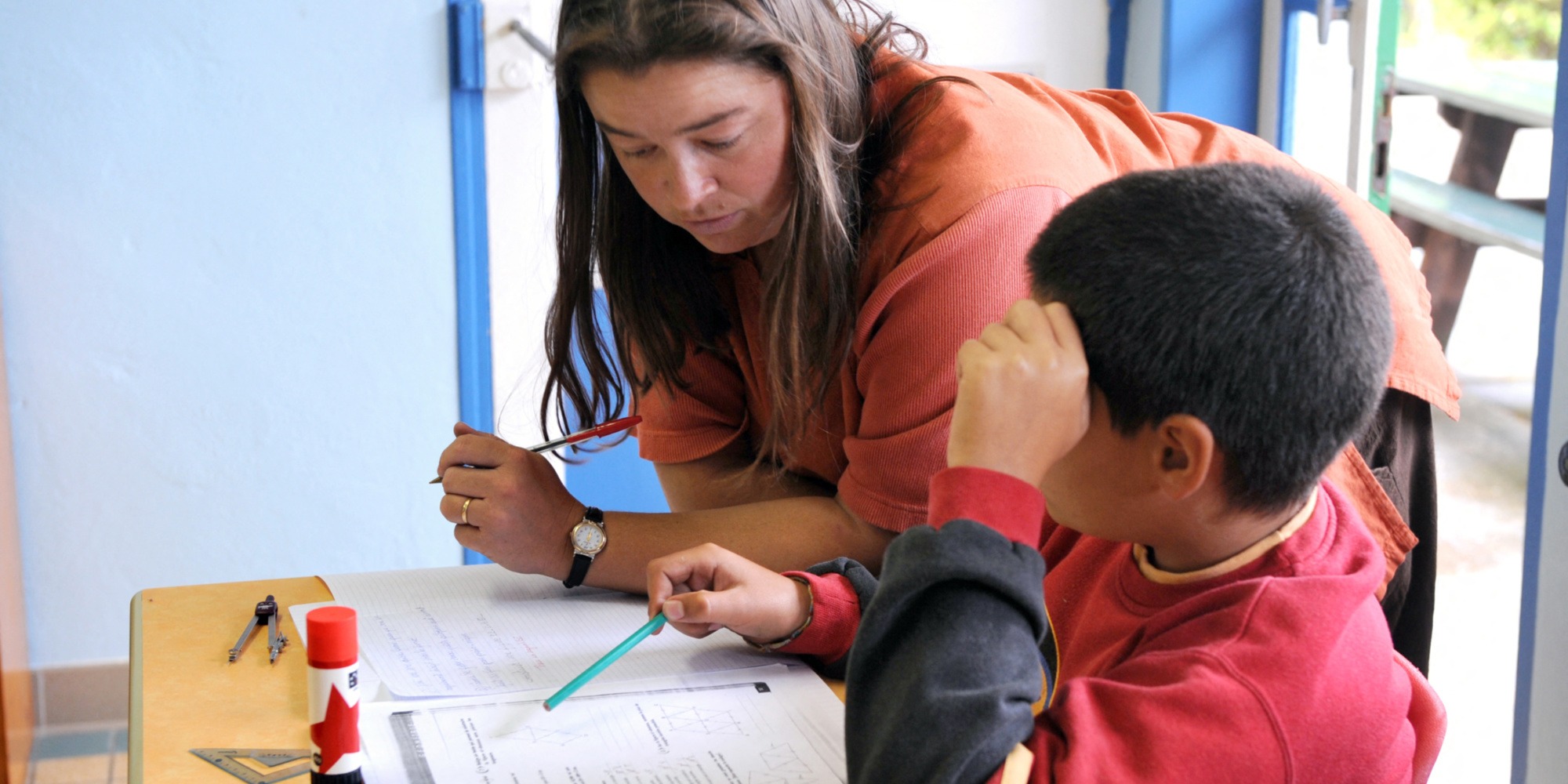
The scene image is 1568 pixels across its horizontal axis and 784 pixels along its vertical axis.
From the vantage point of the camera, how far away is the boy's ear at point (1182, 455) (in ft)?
2.13

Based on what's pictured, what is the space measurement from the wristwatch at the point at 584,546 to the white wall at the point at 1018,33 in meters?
1.49

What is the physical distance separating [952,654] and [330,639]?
0.35m

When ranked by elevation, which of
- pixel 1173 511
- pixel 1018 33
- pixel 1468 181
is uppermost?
pixel 1018 33

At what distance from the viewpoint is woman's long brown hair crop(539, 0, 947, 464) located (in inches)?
38.9

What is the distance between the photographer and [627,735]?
32.2 inches

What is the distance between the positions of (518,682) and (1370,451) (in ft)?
2.19

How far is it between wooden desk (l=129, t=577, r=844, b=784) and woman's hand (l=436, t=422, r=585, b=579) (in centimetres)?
14

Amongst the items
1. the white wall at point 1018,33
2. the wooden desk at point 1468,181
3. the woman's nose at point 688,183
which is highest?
the white wall at point 1018,33

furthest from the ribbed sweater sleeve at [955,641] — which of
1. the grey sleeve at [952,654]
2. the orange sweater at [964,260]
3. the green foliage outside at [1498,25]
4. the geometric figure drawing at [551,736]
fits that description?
the green foliage outside at [1498,25]

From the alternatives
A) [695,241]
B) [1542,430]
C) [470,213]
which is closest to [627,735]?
[695,241]

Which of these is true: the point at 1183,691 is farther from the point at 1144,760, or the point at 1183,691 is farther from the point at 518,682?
the point at 518,682

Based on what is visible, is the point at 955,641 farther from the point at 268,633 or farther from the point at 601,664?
the point at 268,633

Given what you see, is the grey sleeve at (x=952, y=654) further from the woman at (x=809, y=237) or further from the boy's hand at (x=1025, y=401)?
the woman at (x=809, y=237)

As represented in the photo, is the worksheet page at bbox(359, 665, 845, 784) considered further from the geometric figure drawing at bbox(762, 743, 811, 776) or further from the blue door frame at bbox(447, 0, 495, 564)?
the blue door frame at bbox(447, 0, 495, 564)
